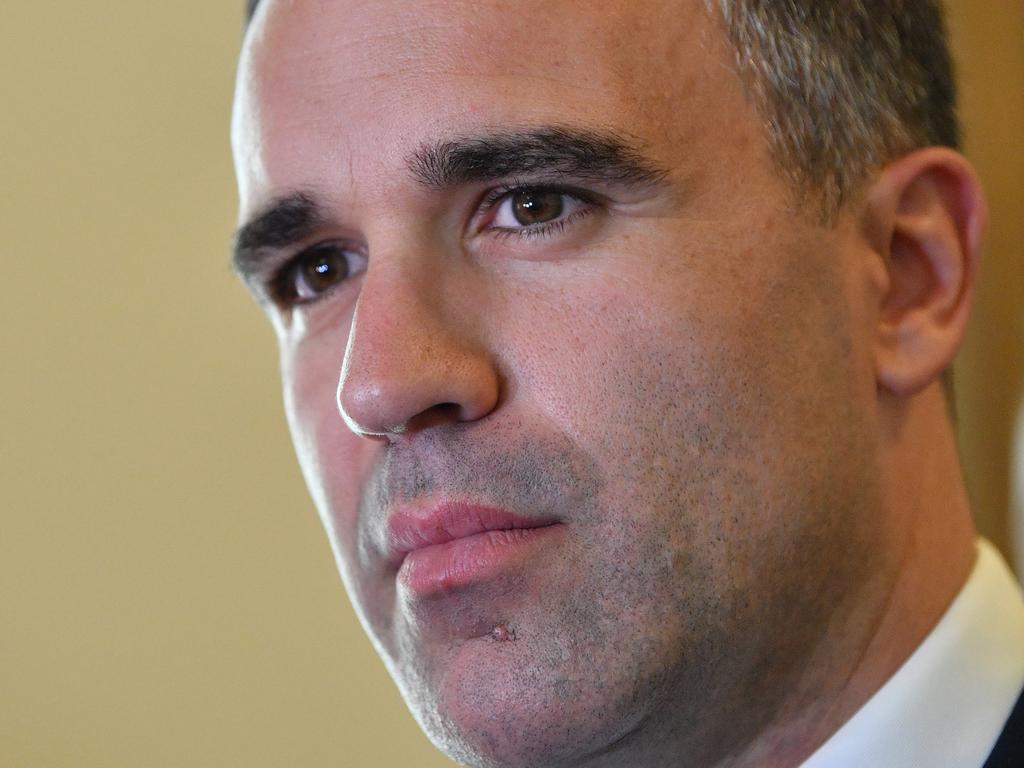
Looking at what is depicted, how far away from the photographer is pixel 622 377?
1.21 metres

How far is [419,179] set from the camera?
1274mm

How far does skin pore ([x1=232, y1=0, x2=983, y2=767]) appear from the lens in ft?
3.92

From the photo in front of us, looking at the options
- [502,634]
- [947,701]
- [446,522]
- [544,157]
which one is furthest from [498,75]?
[947,701]

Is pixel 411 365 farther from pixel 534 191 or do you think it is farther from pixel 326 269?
pixel 326 269

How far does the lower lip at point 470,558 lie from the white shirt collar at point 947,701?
1.31ft

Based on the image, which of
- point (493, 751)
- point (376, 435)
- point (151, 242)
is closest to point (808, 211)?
point (376, 435)

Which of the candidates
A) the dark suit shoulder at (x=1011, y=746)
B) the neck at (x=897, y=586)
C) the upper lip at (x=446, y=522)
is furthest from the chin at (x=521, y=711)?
the dark suit shoulder at (x=1011, y=746)

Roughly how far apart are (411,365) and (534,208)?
8.9 inches

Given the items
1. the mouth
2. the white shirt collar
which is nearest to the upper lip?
the mouth

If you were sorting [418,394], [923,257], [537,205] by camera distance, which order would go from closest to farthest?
[418,394] < [537,205] < [923,257]

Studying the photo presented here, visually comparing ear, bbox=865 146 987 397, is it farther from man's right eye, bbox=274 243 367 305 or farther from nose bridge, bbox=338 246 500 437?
man's right eye, bbox=274 243 367 305

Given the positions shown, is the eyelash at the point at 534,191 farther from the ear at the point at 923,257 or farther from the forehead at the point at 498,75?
the ear at the point at 923,257

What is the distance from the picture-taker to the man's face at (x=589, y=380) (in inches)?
46.9

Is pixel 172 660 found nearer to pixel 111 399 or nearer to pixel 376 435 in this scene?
pixel 111 399
